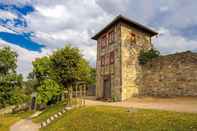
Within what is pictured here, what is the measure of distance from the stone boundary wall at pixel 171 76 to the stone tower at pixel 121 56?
4.20 ft

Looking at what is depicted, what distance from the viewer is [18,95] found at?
52.7 feet

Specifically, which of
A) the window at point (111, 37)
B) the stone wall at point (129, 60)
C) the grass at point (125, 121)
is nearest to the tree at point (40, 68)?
the window at point (111, 37)

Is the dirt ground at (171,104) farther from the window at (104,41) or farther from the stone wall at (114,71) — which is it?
the window at (104,41)

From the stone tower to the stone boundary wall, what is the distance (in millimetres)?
1280

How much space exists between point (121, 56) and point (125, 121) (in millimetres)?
11884

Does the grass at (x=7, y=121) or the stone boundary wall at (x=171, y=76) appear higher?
the stone boundary wall at (x=171, y=76)

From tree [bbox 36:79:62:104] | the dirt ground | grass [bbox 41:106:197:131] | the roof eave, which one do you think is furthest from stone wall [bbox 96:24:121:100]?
grass [bbox 41:106:197:131]

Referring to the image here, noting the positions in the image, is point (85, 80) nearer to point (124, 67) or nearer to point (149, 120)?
point (124, 67)

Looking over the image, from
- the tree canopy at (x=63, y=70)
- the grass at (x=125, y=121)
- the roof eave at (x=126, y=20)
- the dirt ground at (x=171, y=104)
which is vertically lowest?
the grass at (x=125, y=121)

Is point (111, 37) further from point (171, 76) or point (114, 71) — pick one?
point (171, 76)

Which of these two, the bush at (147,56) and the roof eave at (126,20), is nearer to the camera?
the roof eave at (126,20)

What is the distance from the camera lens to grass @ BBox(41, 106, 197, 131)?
9367mm

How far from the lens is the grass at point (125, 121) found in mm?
9367

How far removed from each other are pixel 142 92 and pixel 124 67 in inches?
140
